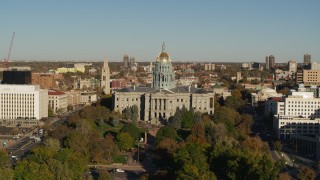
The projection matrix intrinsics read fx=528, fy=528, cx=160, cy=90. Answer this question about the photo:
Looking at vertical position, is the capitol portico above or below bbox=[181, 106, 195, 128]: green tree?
above

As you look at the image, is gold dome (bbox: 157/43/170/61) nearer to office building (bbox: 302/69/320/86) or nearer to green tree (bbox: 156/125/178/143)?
green tree (bbox: 156/125/178/143)

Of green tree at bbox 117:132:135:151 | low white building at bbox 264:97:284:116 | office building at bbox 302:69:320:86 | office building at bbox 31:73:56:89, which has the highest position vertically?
office building at bbox 302:69:320:86

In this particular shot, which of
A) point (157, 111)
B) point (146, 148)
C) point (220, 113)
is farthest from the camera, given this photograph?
point (157, 111)

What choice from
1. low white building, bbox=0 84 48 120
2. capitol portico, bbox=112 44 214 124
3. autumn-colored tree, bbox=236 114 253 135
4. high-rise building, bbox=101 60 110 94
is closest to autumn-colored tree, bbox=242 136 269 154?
autumn-colored tree, bbox=236 114 253 135

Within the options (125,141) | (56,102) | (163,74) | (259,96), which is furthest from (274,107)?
(56,102)

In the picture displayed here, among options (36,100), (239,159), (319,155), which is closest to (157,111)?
(36,100)

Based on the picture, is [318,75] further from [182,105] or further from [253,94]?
[182,105]
